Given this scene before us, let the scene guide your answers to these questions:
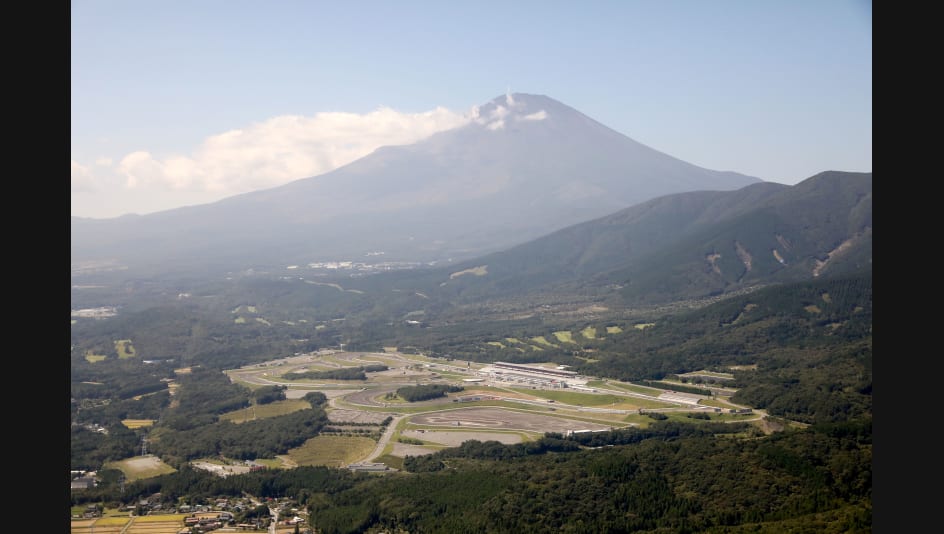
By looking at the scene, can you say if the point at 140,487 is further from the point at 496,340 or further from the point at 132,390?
the point at 496,340

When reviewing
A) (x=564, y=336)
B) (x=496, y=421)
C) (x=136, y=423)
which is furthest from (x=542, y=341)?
(x=136, y=423)

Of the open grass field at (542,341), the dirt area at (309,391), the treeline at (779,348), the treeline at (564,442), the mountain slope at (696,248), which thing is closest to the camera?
the treeline at (564,442)

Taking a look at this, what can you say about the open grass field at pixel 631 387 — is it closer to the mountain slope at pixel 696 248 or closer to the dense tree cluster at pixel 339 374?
the dense tree cluster at pixel 339 374

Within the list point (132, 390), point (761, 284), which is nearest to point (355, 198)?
point (761, 284)

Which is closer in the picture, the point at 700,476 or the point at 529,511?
the point at 529,511

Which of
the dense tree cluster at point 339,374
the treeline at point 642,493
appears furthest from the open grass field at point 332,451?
the dense tree cluster at point 339,374

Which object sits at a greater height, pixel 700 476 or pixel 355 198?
pixel 355 198

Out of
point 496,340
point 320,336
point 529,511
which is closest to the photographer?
point 529,511

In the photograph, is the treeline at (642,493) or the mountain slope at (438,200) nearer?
the treeline at (642,493)
